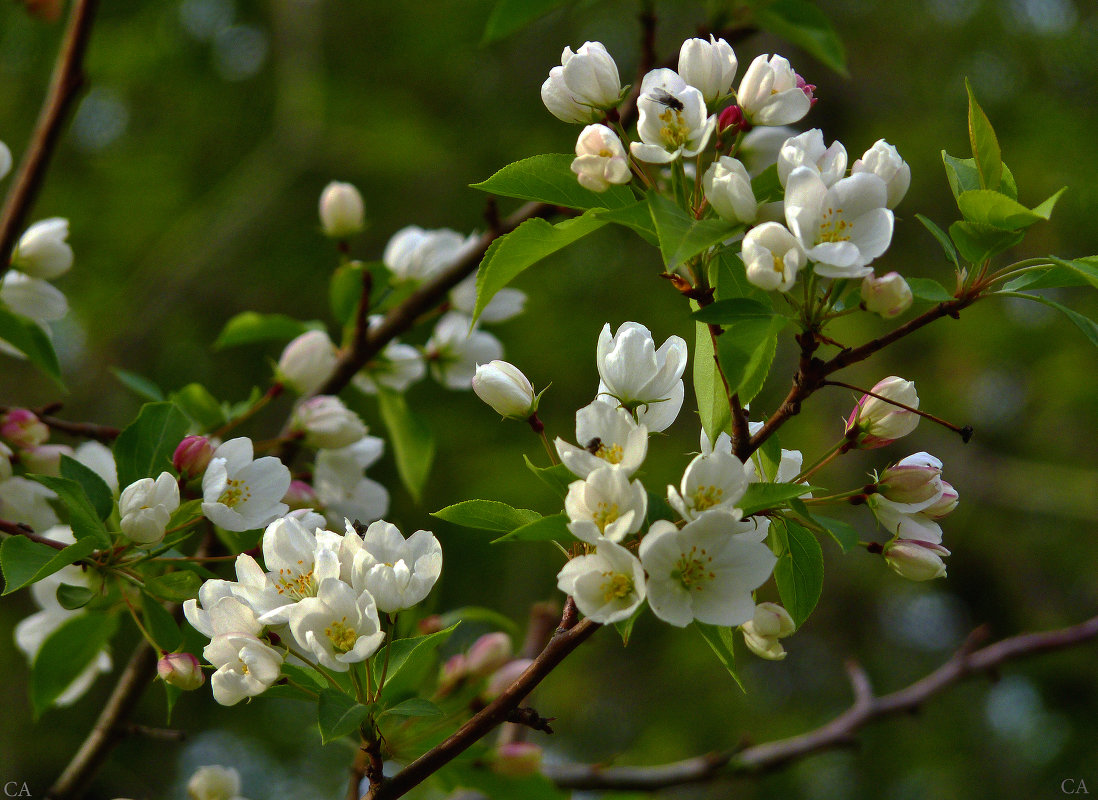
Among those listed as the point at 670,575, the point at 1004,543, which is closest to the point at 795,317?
the point at 670,575

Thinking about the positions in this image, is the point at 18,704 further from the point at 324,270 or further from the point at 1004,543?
the point at 1004,543

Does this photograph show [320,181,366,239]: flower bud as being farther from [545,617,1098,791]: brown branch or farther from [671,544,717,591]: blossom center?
[671,544,717,591]: blossom center

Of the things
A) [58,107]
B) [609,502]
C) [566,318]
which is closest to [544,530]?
[609,502]

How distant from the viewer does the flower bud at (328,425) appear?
1.75 m

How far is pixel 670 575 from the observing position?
3.12 ft

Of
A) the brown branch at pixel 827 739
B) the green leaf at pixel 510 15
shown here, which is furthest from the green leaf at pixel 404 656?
the green leaf at pixel 510 15

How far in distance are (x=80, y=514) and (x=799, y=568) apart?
87 cm

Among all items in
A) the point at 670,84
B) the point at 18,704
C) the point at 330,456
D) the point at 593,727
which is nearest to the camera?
the point at 670,84

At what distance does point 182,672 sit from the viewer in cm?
118

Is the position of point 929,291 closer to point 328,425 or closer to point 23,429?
point 328,425

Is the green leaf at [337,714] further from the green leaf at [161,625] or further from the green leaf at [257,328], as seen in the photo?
the green leaf at [257,328]

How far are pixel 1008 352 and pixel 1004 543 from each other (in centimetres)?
144

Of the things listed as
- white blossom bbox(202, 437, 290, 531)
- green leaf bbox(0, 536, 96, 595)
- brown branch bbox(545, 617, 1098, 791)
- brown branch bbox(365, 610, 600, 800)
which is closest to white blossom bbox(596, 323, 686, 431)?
brown branch bbox(365, 610, 600, 800)

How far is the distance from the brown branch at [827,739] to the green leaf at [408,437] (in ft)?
2.19
